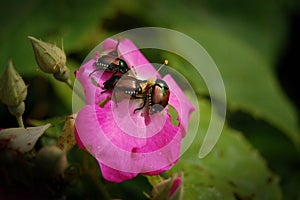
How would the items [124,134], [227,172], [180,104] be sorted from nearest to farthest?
1. [124,134]
2. [180,104]
3. [227,172]

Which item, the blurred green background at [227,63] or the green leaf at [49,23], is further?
the green leaf at [49,23]

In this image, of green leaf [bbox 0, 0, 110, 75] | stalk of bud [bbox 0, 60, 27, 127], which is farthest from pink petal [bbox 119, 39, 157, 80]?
green leaf [bbox 0, 0, 110, 75]

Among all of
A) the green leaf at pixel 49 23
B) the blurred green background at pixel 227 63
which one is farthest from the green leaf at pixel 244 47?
the green leaf at pixel 49 23

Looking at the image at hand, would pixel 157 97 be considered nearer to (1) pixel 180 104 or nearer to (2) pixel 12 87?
(1) pixel 180 104

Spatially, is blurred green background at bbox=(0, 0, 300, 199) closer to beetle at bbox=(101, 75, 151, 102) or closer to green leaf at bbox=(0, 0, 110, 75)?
green leaf at bbox=(0, 0, 110, 75)

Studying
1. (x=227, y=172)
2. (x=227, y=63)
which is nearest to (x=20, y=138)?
(x=227, y=172)

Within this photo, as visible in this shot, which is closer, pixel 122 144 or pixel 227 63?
pixel 122 144

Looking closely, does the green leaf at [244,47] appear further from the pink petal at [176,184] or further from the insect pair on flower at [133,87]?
the pink petal at [176,184]
